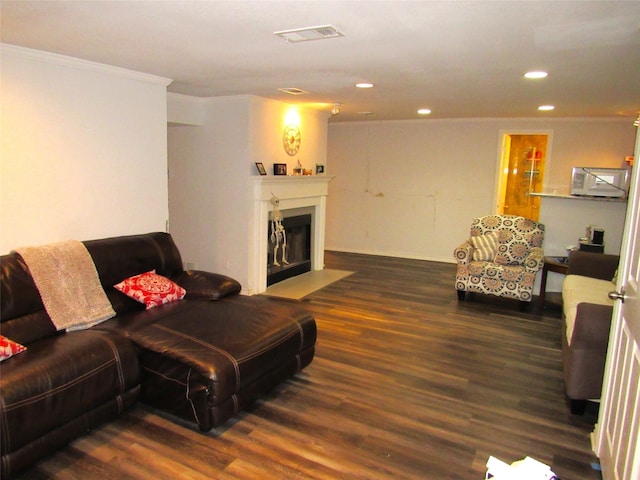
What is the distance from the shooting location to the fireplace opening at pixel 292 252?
5746 millimetres

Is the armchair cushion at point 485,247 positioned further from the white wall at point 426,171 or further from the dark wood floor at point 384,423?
the white wall at point 426,171

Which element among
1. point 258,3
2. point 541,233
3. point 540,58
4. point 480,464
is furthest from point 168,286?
point 541,233

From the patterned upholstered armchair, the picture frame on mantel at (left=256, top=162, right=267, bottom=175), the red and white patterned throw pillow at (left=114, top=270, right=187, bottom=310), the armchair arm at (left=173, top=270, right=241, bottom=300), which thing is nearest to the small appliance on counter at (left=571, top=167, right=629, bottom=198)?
the patterned upholstered armchair

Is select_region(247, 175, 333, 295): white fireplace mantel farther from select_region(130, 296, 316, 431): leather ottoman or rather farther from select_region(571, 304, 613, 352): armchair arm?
select_region(571, 304, 613, 352): armchair arm

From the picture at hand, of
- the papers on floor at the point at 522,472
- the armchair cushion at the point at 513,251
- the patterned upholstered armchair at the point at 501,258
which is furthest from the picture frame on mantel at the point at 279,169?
the papers on floor at the point at 522,472

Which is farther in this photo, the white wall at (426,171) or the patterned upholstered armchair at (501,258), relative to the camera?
the white wall at (426,171)

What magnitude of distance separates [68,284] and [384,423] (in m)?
2.11

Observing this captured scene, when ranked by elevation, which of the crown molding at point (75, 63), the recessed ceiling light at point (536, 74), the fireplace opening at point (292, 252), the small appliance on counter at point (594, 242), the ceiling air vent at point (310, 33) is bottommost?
the fireplace opening at point (292, 252)

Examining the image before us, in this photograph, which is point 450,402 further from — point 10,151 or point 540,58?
point 10,151

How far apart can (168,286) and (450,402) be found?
2.11m

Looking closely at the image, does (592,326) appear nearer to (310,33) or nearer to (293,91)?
(310,33)

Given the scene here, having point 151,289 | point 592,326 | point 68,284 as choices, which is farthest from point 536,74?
point 68,284

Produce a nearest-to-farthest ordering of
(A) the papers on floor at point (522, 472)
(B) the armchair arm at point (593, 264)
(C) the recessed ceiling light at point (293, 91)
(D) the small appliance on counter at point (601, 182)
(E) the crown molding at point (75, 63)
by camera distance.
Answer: (A) the papers on floor at point (522, 472) < (E) the crown molding at point (75, 63) < (B) the armchair arm at point (593, 264) < (C) the recessed ceiling light at point (293, 91) < (D) the small appliance on counter at point (601, 182)

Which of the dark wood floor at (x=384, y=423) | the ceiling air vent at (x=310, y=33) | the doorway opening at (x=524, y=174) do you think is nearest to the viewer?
the dark wood floor at (x=384, y=423)
